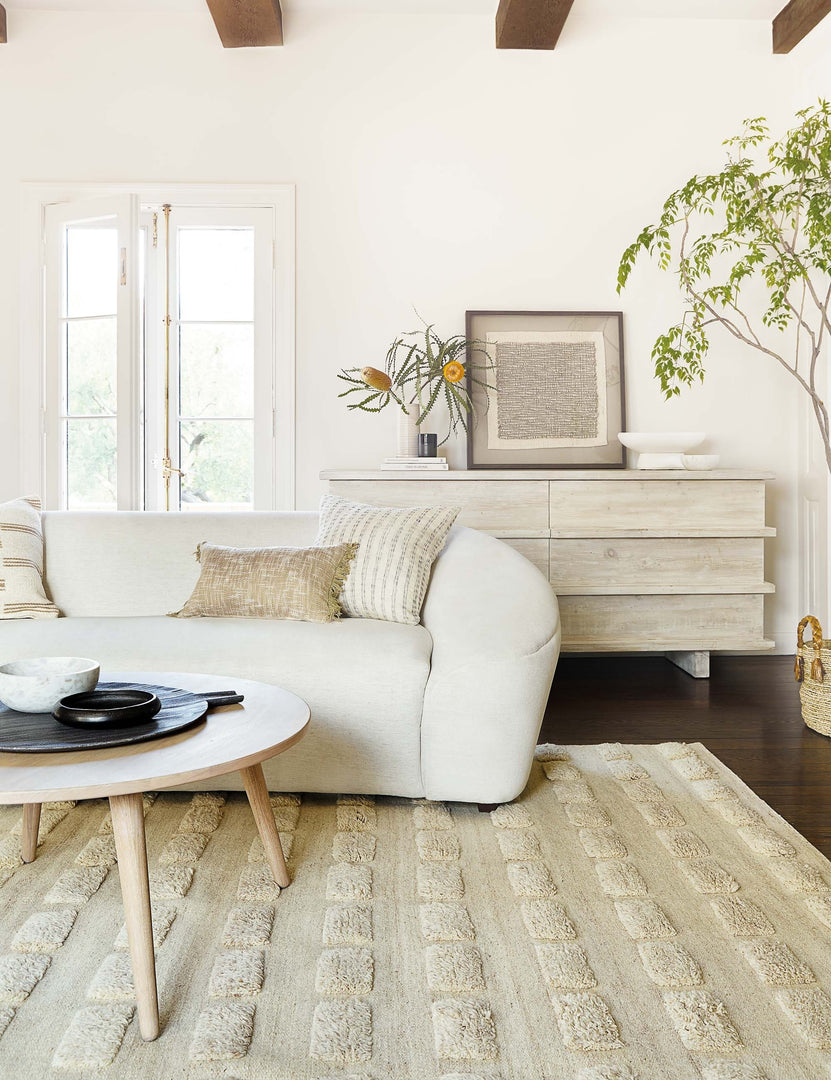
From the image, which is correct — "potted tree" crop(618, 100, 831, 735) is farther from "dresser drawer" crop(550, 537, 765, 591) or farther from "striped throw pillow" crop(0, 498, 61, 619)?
"striped throw pillow" crop(0, 498, 61, 619)

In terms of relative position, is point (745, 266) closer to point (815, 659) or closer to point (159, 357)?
point (815, 659)

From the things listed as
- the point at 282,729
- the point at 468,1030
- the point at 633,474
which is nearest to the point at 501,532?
the point at 633,474

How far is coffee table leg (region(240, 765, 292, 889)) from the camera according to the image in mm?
1826

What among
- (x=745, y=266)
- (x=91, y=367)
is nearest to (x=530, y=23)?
(x=745, y=266)

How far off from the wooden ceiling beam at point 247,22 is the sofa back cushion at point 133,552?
227 centimetres

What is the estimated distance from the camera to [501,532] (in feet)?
12.3

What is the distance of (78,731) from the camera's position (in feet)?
5.11

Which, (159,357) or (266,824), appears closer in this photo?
(266,824)

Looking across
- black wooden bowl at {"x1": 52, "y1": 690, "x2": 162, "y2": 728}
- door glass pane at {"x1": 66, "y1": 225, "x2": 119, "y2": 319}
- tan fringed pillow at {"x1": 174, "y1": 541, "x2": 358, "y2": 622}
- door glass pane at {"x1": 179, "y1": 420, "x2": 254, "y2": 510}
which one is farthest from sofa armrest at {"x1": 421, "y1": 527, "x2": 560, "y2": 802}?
door glass pane at {"x1": 66, "y1": 225, "x2": 119, "y2": 319}

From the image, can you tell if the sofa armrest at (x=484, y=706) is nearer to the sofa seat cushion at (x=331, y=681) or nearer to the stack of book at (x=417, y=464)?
the sofa seat cushion at (x=331, y=681)

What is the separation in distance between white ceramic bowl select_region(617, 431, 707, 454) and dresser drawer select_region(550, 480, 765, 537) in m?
0.27

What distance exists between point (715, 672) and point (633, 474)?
968mm

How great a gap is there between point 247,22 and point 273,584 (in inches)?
108

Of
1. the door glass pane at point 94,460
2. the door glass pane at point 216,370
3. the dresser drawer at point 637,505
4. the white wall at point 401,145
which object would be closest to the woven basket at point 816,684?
the dresser drawer at point 637,505
